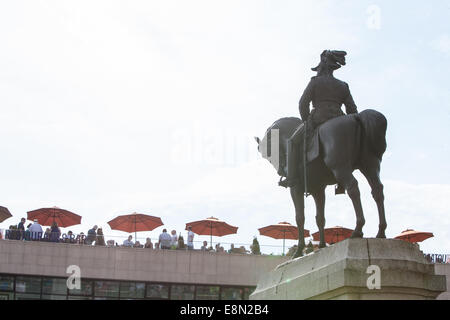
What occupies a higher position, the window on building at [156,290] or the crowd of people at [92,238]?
the crowd of people at [92,238]

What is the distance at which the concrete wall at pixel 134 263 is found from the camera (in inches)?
1553

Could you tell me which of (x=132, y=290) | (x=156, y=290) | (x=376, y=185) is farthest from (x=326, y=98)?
(x=156, y=290)

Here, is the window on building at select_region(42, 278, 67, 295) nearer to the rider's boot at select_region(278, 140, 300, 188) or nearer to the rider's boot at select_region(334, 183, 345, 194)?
the rider's boot at select_region(278, 140, 300, 188)

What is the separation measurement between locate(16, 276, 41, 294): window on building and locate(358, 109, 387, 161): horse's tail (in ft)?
97.2

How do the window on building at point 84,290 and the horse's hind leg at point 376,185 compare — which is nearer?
the horse's hind leg at point 376,185

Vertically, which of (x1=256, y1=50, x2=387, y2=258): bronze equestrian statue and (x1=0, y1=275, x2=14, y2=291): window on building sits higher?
(x1=256, y1=50, x2=387, y2=258): bronze equestrian statue

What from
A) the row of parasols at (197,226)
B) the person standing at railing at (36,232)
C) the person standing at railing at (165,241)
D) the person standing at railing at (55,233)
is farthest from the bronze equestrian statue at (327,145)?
the row of parasols at (197,226)

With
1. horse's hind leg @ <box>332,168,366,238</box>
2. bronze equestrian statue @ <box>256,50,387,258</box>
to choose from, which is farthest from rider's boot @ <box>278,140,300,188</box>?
horse's hind leg @ <box>332,168,366,238</box>

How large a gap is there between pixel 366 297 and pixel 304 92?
477 cm

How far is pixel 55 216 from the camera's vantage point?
139 ft

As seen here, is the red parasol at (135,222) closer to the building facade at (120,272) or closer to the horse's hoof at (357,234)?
the building facade at (120,272)

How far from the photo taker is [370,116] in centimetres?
1405

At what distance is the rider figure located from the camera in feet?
49.8

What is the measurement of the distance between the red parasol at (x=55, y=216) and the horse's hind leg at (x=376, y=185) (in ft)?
99.4
